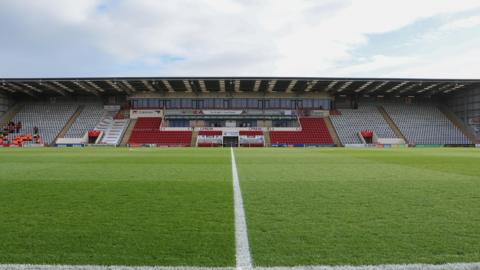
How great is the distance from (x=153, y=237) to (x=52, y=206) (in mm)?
2840

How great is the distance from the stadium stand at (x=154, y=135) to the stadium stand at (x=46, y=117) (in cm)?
1185

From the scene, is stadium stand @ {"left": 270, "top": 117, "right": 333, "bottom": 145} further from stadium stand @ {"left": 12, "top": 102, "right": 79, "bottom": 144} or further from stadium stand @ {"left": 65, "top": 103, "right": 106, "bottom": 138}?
stadium stand @ {"left": 12, "top": 102, "right": 79, "bottom": 144}

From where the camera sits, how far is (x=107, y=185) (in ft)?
29.9

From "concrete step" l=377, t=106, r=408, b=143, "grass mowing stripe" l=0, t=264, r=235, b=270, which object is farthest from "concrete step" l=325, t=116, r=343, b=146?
"grass mowing stripe" l=0, t=264, r=235, b=270

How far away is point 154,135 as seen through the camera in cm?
5959

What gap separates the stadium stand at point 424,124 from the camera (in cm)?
5809

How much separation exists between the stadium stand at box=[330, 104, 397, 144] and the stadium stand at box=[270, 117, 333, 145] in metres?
2.13

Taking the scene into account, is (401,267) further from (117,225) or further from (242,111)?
(242,111)

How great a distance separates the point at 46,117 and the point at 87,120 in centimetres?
667

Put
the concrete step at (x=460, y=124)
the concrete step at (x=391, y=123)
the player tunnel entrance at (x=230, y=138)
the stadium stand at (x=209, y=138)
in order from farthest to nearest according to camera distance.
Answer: the player tunnel entrance at (x=230, y=138)
the concrete step at (x=391, y=123)
the stadium stand at (x=209, y=138)
the concrete step at (x=460, y=124)

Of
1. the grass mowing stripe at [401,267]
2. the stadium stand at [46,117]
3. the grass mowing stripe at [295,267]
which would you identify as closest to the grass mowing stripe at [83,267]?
the grass mowing stripe at [295,267]

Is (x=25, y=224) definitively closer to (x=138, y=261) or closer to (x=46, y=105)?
(x=138, y=261)

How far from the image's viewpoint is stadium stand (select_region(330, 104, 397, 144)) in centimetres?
5897

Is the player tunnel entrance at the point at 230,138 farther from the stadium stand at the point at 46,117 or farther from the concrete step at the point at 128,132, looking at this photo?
the stadium stand at the point at 46,117
